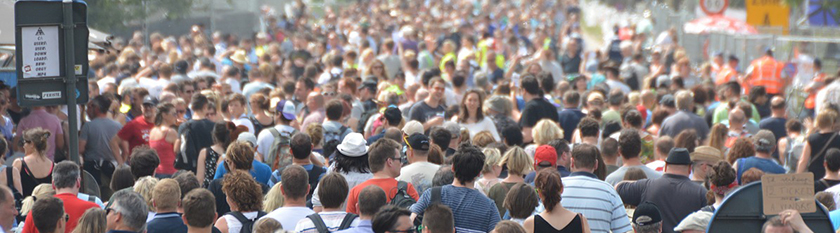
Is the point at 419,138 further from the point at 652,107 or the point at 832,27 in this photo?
the point at 832,27

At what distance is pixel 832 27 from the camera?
92.3ft

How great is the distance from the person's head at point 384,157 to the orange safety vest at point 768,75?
13711mm

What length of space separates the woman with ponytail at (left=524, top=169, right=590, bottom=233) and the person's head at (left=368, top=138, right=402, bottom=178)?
115 centimetres

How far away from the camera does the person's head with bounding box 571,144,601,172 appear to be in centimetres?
739

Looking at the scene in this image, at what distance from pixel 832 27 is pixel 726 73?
8.81 meters

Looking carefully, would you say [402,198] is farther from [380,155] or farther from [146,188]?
[146,188]

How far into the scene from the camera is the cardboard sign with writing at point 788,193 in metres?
5.29

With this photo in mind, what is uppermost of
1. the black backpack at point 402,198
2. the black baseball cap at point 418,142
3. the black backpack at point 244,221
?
the black baseball cap at point 418,142

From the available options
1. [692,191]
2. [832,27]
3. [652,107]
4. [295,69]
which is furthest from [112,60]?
[832,27]

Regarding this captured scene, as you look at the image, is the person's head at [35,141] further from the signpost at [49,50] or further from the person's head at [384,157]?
the person's head at [384,157]

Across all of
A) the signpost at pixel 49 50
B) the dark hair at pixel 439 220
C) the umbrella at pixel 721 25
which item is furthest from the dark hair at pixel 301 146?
the umbrella at pixel 721 25

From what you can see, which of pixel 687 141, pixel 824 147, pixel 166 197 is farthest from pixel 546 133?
pixel 166 197

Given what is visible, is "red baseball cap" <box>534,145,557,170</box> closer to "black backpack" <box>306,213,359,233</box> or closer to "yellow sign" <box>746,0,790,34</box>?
"black backpack" <box>306,213,359,233</box>

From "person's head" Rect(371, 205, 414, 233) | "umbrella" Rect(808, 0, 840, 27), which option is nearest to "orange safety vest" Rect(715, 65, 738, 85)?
"umbrella" Rect(808, 0, 840, 27)
